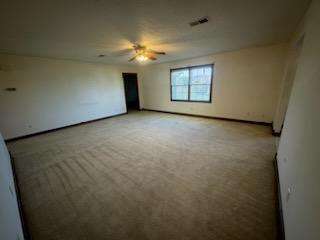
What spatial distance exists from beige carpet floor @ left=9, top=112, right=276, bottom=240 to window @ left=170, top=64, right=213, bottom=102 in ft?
7.63

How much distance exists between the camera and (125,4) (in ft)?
5.80

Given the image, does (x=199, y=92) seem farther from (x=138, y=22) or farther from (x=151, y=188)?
(x=151, y=188)

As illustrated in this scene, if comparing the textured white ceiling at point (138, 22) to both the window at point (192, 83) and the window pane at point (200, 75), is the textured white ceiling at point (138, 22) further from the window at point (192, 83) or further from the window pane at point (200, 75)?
the window at point (192, 83)

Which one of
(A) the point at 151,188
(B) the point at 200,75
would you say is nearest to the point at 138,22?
(A) the point at 151,188

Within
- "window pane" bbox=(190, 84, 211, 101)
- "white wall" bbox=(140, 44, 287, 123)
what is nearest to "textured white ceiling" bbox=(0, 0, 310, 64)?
"white wall" bbox=(140, 44, 287, 123)

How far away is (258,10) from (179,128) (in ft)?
10.3

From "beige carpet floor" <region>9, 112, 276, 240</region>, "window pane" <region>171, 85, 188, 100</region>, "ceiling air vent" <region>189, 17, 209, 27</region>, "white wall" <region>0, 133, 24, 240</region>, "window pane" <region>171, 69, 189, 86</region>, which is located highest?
"ceiling air vent" <region>189, 17, 209, 27</region>

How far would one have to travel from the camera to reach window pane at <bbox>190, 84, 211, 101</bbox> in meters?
5.27

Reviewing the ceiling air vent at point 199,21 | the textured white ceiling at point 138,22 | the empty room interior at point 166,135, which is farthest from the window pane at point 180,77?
the ceiling air vent at point 199,21

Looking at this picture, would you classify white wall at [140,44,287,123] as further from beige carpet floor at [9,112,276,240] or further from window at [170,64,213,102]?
beige carpet floor at [9,112,276,240]

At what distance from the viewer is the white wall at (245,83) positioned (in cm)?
390

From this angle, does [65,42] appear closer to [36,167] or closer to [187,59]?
[36,167]

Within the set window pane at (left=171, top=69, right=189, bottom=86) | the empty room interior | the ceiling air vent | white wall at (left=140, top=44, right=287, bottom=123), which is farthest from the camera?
window pane at (left=171, top=69, right=189, bottom=86)

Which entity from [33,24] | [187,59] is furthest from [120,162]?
[187,59]
